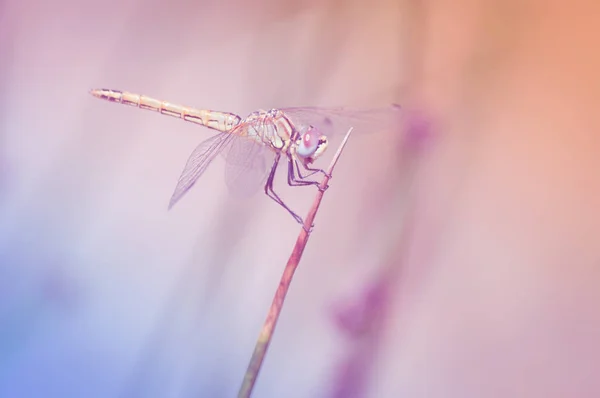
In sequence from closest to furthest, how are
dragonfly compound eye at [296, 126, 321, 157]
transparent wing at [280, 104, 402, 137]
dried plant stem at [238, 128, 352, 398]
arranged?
dried plant stem at [238, 128, 352, 398]
dragonfly compound eye at [296, 126, 321, 157]
transparent wing at [280, 104, 402, 137]

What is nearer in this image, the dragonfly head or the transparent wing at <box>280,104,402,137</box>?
the dragonfly head

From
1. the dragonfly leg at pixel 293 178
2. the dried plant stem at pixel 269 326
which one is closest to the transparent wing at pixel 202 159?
the dragonfly leg at pixel 293 178

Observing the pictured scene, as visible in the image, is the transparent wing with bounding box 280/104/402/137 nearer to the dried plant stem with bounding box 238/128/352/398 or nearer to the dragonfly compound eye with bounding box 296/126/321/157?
the dragonfly compound eye with bounding box 296/126/321/157

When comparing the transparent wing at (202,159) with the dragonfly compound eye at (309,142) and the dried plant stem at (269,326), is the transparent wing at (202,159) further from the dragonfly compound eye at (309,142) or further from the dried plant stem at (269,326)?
the dried plant stem at (269,326)

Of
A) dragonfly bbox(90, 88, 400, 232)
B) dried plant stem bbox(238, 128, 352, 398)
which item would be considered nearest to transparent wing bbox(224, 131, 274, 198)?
dragonfly bbox(90, 88, 400, 232)

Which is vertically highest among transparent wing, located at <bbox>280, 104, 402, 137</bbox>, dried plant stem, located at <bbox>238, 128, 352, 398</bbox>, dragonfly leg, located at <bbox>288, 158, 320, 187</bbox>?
transparent wing, located at <bbox>280, 104, 402, 137</bbox>

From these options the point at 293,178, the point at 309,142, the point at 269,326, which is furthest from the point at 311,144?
the point at 269,326

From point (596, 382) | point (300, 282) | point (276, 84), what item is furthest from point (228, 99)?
point (596, 382)
